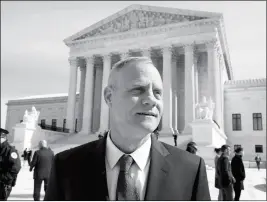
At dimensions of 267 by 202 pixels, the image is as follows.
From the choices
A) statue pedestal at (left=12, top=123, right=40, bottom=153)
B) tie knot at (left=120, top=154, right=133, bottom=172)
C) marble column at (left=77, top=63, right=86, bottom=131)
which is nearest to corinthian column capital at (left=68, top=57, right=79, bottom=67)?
marble column at (left=77, top=63, right=86, bottom=131)

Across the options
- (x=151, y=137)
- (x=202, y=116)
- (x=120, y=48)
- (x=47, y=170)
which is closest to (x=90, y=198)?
(x=151, y=137)

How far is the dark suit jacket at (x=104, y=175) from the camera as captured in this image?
→ 152 centimetres

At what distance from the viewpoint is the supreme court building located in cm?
3325

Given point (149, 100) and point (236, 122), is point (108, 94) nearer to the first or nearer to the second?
point (149, 100)

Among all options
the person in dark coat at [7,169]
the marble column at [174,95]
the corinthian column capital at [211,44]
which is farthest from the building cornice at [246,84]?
the person in dark coat at [7,169]

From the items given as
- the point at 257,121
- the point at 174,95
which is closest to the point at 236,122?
the point at 257,121

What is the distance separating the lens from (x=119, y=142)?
1587 mm

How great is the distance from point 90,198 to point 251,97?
40.4 m

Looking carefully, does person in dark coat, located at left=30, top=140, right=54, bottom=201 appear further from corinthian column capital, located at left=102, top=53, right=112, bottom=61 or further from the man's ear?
corinthian column capital, located at left=102, top=53, right=112, bottom=61

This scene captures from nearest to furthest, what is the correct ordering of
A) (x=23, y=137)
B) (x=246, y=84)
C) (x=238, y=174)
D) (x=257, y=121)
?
(x=238, y=174) < (x=23, y=137) < (x=257, y=121) < (x=246, y=84)

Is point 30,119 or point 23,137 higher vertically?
point 30,119

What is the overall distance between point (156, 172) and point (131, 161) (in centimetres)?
15

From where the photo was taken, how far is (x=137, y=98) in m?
1.48

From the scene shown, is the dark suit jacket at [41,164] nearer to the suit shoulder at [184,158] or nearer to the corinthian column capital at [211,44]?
the suit shoulder at [184,158]
